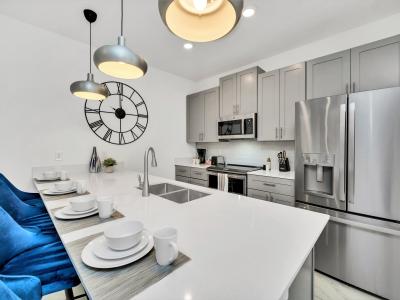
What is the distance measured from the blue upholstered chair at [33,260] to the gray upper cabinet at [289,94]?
8.44ft

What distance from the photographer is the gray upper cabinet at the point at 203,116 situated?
3465 millimetres

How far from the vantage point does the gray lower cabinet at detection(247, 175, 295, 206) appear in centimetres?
221

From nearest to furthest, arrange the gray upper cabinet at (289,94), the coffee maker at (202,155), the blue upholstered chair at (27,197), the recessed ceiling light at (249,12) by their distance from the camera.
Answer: the blue upholstered chair at (27,197) < the recessed ceiling light at (249,12) < the gray upper cabinet at (289,94) < the coffee maker at (202,155)

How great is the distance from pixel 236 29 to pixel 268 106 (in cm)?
109

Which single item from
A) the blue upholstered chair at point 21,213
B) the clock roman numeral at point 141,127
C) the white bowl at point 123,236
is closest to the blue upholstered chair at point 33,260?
the blue upholstered chair at point 21,213

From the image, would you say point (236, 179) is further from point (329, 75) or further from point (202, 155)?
point (329, 75)

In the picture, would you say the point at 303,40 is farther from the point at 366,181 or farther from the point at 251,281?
the point at 251,281

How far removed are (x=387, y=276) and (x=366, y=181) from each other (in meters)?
0.79

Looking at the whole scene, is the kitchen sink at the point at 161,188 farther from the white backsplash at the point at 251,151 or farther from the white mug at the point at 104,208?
the white backsplash at the point at 251,151

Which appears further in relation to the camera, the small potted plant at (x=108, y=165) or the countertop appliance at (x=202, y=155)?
the countertop appliance at (x=202, y=155)

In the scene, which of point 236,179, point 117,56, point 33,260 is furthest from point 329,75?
point 33,260

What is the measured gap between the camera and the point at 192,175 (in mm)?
3459

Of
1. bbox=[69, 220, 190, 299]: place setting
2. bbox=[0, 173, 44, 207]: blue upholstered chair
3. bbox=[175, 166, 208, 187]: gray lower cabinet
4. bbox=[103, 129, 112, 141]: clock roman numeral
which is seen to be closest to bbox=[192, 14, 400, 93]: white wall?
bbox=[175, 166, 208, 187]: gray lower cabinet

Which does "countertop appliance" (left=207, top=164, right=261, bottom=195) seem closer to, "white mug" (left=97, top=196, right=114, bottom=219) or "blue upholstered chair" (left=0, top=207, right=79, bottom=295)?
"white mug" (left=97, top=196, right=114, bottom=219)
